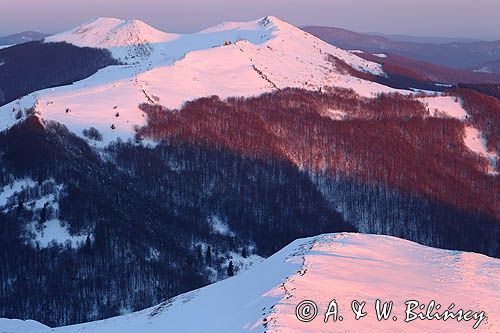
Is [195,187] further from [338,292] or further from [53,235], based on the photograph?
[338,292]

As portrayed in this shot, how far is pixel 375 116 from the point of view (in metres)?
198

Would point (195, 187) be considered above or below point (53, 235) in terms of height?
below

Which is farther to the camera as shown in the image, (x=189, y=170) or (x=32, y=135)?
(x=189, y=170)

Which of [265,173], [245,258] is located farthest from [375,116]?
[245,258]

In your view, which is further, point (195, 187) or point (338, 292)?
point (195, 187)

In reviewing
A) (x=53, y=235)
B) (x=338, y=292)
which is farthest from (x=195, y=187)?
(x=338, y=292)

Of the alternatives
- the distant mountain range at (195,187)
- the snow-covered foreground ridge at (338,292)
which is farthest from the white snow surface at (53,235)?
Answer: the snow-covered foreground ridge at (338,292)

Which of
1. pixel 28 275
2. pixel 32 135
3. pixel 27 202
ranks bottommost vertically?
pixel 28 275

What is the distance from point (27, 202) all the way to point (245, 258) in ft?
143

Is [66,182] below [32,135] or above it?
below

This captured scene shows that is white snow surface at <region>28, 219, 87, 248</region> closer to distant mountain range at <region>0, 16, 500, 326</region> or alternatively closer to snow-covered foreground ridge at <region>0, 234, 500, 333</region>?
distant mountain range at <region>0, 16, 500, 326</region>

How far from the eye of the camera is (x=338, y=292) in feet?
157

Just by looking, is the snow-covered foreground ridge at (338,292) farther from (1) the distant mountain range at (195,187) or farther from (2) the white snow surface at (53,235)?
(2) the white snow surface at (53,235)

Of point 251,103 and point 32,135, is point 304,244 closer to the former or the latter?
point 32,135
